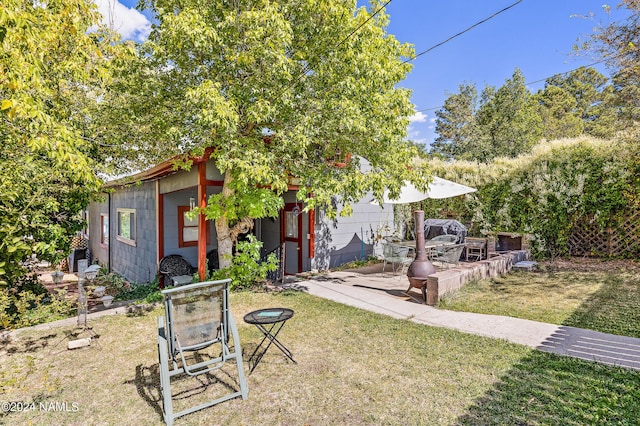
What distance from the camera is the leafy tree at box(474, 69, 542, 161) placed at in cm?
2188

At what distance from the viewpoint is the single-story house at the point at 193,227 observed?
812cm

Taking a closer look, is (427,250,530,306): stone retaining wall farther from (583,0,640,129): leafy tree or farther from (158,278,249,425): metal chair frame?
(583,0,640,129): leafy tree

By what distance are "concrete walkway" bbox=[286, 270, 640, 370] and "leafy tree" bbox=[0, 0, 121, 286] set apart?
15.3 ft

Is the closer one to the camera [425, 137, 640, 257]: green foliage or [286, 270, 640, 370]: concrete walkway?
[286, 270, 640, 370]: concrete walkway

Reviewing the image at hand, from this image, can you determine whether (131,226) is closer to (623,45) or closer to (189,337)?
(189,337)

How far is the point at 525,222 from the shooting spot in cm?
1067

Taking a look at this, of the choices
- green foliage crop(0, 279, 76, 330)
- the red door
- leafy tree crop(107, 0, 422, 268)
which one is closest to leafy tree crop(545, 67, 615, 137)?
the red door

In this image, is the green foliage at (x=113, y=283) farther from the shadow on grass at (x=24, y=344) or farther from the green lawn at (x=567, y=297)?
the green lawn at (x=567, y=297)

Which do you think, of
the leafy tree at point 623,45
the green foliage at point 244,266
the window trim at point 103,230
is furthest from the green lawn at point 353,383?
the window trim at point 103,230

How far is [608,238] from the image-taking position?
375 inches

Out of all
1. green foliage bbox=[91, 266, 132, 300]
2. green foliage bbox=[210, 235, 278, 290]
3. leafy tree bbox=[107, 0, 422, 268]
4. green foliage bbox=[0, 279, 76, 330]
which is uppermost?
leafy tree bbox=[107, 0, 422, 268]

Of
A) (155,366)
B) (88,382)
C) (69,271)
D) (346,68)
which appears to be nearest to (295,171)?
(346,68)

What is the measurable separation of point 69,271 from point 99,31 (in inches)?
404

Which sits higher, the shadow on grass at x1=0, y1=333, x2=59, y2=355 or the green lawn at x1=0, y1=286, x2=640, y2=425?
the shadow on grass at x1=0, y1=333, x2=59, y2=355
